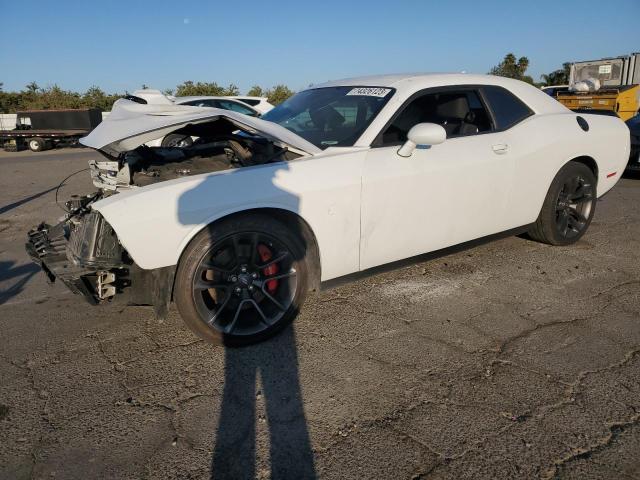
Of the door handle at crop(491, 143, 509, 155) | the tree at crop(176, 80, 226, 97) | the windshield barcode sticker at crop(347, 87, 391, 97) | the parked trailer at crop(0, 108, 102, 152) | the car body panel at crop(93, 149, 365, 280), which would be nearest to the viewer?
the car body panel at crop(93, 149, 365, 280)

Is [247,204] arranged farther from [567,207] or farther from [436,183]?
[567,207]

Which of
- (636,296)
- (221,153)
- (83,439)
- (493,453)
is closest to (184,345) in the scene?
(83,439)

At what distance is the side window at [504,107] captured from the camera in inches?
155

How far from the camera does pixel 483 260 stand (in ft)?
14.4

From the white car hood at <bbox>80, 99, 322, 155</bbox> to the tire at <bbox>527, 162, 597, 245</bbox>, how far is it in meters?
2.36

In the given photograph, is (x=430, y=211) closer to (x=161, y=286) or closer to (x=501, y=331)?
(x=501, y=331)

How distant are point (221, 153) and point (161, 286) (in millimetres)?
1259

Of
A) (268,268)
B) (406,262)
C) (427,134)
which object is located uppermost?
(427,134)

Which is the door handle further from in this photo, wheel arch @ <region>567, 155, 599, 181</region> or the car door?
wheel arch @ <region>567, 155, 599, 181</region>

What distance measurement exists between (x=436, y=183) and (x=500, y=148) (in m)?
0.76

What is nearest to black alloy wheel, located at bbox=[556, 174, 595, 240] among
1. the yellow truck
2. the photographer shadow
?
the photographer shadow

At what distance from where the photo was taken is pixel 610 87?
42.3 feet

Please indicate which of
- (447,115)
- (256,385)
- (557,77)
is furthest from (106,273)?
(557,77)

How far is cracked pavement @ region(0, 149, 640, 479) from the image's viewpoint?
2.00 m
